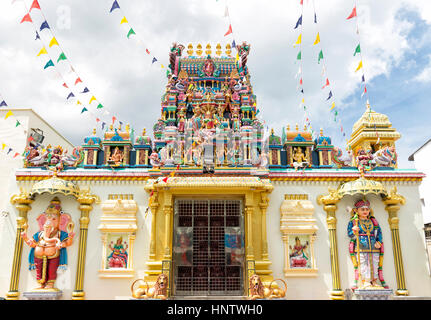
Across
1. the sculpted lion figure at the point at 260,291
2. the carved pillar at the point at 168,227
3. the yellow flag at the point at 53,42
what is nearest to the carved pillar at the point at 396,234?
the sculpted lion figure at the point at 260,291

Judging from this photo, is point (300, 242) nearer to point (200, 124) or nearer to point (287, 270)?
point (287, 270)

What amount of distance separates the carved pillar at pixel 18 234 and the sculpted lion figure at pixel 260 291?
27.9 ft

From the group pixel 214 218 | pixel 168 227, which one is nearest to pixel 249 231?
pixel 214 218

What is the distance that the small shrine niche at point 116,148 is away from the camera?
547 inches

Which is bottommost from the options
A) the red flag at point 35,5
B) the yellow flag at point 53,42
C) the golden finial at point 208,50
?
the red flag at point 35,5

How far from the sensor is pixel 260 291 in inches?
445

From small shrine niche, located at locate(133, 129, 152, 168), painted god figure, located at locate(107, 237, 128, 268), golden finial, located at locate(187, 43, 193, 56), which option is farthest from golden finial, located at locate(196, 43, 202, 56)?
painted god figure, located at locate(107, 237, 128, 268)

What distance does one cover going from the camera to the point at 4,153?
19141mm

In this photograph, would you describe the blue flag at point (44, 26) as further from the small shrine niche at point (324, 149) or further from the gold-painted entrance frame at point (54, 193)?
the small shrine niche at point (324, 149)

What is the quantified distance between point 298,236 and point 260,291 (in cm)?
280

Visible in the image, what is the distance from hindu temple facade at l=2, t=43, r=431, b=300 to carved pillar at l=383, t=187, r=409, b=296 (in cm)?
4

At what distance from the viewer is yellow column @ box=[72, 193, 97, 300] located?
12.4 m

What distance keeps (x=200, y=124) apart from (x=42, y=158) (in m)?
6.56
